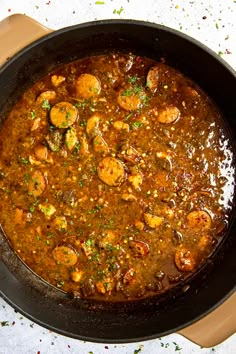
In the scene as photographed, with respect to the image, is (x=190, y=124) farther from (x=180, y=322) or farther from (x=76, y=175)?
(x=180, y=322)

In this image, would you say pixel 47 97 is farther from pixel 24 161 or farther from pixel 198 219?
pixel 198 219

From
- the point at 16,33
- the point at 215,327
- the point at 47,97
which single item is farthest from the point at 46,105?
the point at 215,327

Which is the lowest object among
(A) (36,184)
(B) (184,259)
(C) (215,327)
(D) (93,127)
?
(C) (215,327)

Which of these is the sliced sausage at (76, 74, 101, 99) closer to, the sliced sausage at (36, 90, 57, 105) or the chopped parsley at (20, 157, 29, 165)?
the sliced sausage at (36, 90, 57, 105)

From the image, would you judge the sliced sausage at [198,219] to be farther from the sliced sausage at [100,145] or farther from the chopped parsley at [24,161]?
the chopped parsley at [24,161]

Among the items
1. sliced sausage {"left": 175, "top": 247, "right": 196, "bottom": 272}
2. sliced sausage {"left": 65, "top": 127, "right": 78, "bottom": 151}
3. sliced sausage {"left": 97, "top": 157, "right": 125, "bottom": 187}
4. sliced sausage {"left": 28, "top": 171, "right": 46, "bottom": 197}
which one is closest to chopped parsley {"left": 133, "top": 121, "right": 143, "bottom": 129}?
sliced sausage {"left": 97, "top": 157, "right": 125, "bottom": 187}

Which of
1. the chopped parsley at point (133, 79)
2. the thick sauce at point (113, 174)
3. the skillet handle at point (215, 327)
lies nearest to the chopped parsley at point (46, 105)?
the thick sauce at point (113, 174)
